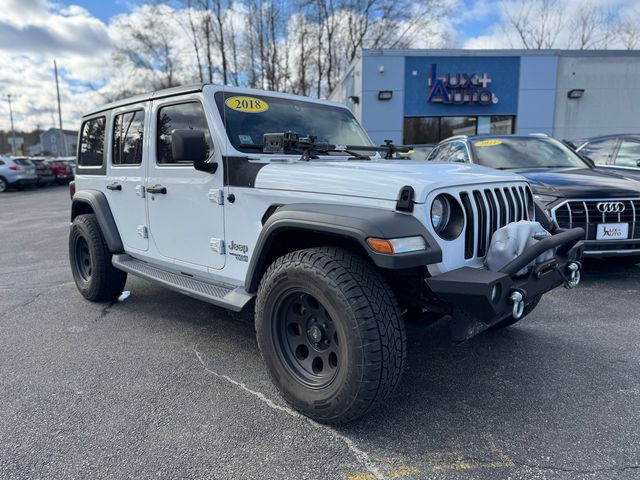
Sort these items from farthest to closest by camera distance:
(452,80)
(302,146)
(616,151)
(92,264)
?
(452,80), (616,151), (92,264), (302,146)

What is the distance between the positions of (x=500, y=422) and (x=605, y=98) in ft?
61.9

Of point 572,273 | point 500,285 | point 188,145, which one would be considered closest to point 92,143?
point 188,145

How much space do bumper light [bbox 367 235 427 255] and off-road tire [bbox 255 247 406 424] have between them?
23cm

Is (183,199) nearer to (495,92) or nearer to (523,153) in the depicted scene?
(523,153)

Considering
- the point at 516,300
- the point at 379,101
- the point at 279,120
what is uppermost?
the point at 379,101

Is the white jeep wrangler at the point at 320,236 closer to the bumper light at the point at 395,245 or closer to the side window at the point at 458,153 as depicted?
the bumper light at the point at 395,245

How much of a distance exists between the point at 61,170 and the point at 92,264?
23119 millimetres

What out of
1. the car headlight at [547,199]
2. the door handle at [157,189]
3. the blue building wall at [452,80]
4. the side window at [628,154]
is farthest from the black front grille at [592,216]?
the blue building wall at [452,80]

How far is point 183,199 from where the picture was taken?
3.45 m

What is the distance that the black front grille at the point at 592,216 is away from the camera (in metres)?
4.63

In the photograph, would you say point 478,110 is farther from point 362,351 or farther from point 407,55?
point 362,351

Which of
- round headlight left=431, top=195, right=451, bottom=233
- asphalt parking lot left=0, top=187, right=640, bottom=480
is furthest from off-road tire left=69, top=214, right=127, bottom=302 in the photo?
round headlight left=431, top=195, right=451, bottom=233

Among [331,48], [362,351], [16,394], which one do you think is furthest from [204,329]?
[331,48]

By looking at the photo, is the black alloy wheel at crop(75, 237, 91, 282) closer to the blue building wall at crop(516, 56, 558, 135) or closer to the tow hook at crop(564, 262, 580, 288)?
the tow hook at crop(564, 262, 580, 288)
